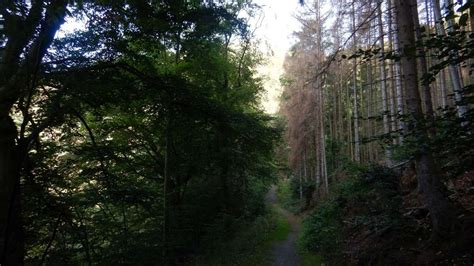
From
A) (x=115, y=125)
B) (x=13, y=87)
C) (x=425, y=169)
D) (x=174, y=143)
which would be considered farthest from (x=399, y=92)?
Answer: (x=13, y=87)

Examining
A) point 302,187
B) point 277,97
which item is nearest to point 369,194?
point 302,187

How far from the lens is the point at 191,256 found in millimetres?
13688

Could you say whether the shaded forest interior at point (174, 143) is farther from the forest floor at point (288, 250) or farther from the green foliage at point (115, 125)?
the forest floor at point (288, 250)

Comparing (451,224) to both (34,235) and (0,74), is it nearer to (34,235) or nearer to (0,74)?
(0,74)

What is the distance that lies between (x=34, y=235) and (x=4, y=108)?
2.98 metres

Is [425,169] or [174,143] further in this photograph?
[174,143]

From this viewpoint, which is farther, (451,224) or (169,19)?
(169,19)

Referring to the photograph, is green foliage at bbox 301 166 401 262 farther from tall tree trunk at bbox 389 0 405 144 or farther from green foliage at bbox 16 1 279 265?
green foliage at bbox 16 1 279 265

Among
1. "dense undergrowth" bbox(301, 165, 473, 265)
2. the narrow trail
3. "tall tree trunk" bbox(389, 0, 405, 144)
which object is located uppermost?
"tall tree trunk" bbox(389, 0, 405, 144)

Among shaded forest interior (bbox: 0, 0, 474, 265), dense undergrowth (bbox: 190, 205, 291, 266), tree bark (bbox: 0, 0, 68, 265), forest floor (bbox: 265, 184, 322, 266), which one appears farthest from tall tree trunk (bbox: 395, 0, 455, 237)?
dense undergrowth (bbox: 190, 205, 291, 266)

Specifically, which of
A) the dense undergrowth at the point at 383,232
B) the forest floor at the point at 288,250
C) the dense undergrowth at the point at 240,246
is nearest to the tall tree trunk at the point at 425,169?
the dense undergrowth at the point at 383,232

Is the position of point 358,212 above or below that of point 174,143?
A: below

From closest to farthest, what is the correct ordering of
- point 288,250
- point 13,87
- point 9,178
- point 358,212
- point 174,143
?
point 13,87
point 9,178
point 358,212
point 174,143
point 288,250

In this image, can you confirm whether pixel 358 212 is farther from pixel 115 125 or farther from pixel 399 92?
pixel 115 125
